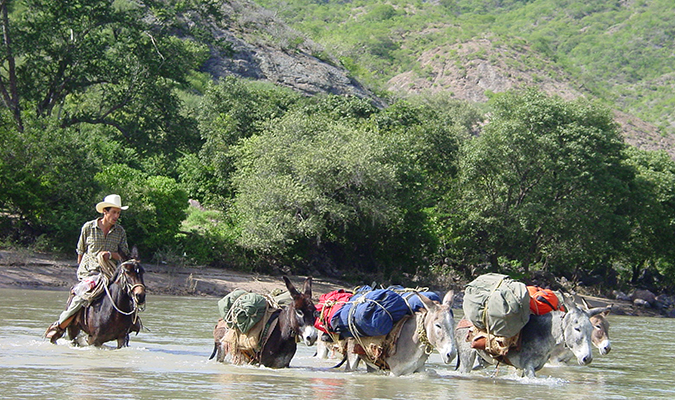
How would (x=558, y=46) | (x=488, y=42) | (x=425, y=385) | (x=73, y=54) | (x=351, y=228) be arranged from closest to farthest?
(x=425, y=385) → (x=73, y=54) → (x=351, y=228) → (x=488, y=42) → (x=558, y=46)

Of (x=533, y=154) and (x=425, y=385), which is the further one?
(x=533, y=154)

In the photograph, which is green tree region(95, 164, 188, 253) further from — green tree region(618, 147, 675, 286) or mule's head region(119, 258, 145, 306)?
green tree region(618, 147, 675, 286)

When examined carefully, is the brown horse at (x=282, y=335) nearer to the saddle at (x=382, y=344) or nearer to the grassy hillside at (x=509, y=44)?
the saddle at (x=382, y=344)

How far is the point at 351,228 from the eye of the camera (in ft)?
122

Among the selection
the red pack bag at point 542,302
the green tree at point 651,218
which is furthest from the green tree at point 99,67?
the green tree at point 651,218

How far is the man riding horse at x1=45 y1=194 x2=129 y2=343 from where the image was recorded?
13125mm

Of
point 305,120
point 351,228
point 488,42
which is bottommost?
point 351,228

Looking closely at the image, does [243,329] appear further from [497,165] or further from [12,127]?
[497,165]

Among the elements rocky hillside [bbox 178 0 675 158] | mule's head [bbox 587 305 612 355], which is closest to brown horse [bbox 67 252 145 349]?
mule's head [bbox 587 305 612 355]

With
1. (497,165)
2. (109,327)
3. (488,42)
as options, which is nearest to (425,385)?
(109,327)

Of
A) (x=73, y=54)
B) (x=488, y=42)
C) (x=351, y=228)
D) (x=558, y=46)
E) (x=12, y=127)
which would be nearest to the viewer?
(x=12, y=127)

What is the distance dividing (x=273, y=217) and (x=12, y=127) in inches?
398

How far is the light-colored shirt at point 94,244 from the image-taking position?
43.7 feet

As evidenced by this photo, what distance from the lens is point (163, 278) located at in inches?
1166
